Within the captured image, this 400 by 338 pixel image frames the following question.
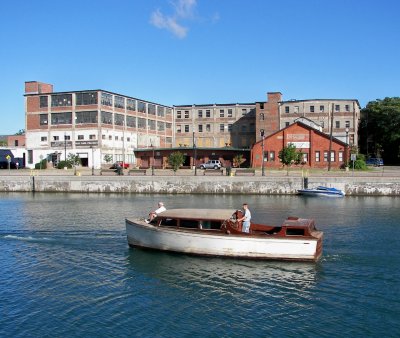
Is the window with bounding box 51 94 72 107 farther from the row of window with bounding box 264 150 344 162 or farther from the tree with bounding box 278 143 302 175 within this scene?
the tree with bounding box 278 143 302 175

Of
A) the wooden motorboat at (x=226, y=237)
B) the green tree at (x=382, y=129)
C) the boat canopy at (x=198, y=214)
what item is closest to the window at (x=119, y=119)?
the green tree at (x=382, y=129)

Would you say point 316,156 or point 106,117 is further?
point 106,117

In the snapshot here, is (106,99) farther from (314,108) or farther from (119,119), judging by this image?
(314,108)

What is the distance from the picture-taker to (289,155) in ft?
258

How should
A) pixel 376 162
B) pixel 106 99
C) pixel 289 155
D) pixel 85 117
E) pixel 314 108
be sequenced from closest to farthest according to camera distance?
pixel 289 155 < pixel 85 117 < pixel 376 162 < pixel 106 99 < pixel 314 108

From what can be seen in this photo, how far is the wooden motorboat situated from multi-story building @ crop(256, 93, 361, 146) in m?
80.2

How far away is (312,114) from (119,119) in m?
42.2

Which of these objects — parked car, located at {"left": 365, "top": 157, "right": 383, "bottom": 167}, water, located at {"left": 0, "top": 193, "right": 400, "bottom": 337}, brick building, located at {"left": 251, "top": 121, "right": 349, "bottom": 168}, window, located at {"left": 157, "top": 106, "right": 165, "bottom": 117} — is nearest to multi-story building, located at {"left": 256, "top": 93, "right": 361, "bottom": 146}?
parked car, located at {"left": 365, "top": 157, "right": 383, "bottom": 167}

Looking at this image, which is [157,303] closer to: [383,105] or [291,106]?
[291,106]

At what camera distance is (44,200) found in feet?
185

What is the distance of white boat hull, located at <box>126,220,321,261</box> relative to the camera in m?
23.2

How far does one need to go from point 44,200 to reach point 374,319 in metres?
46.7

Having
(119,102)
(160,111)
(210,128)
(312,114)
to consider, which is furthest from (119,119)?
(312,114)

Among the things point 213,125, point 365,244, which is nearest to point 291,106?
point 213,125
